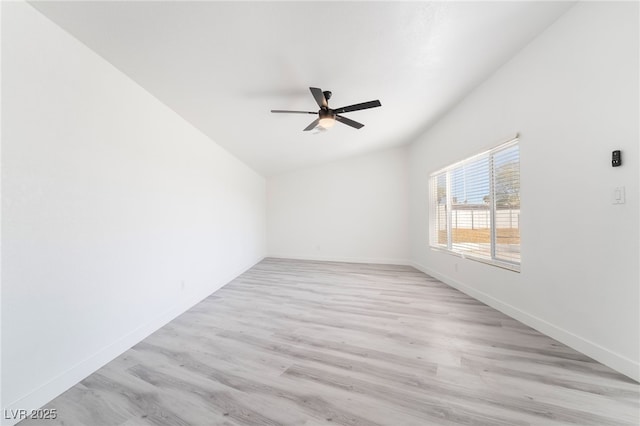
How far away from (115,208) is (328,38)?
8.20 ft

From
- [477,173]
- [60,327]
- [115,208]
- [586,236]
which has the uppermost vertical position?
[477,173]

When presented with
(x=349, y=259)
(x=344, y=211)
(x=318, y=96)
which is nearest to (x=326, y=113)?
(x=318, y=96)

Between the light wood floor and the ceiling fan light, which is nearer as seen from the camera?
the light wood floor

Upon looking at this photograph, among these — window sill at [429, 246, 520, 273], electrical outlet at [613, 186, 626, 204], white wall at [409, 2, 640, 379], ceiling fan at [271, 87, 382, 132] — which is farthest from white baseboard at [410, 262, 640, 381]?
ceiling fan at [271, 87, 382, 132]

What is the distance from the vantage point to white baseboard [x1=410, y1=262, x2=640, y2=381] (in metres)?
1.72

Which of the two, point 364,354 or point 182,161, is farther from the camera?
point 182,161

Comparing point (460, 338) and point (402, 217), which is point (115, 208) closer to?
point (460, 338)

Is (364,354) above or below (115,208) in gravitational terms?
below

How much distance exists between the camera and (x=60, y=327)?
1.77 m

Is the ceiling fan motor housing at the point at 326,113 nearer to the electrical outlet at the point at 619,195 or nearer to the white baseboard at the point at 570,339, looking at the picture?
the electrical outlet at the point at 619,195

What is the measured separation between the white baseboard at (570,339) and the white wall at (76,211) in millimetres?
4065

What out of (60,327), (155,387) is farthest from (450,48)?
(60,327)

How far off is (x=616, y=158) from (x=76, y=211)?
418 cm

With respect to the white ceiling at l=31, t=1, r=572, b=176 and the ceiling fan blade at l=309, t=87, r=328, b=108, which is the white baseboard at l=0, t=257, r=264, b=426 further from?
the ceiling fan blade at l=309, t=87, r=328, b=108
